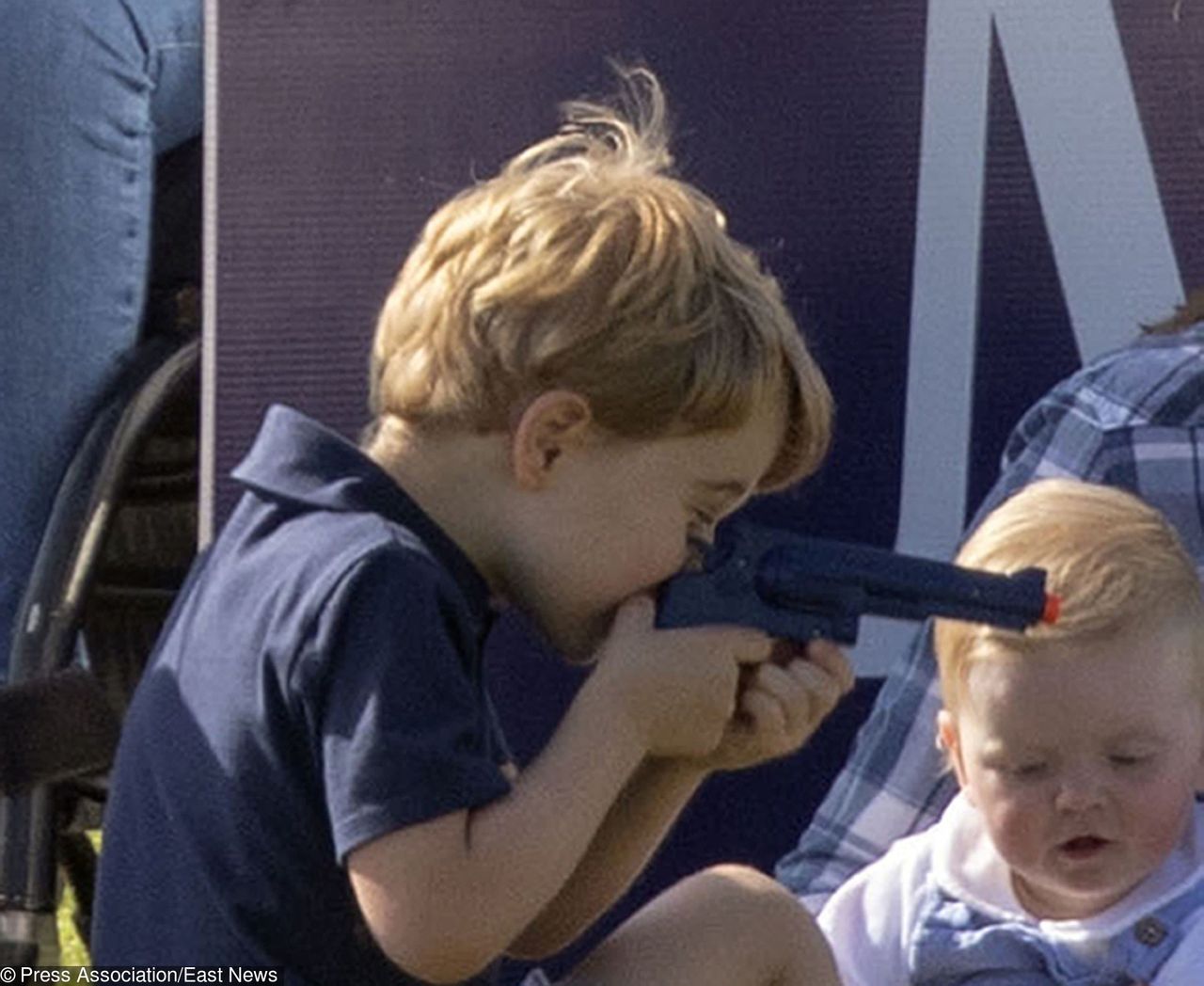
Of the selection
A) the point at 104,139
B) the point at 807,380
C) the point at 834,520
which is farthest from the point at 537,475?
the point at 104,139

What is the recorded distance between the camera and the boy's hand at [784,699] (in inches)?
93.7

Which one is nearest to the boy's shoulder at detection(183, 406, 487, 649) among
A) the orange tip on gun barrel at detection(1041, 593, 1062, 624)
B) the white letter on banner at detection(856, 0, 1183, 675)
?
the orange tip on gun barrel at detection(1041, 593, 1062, 624)

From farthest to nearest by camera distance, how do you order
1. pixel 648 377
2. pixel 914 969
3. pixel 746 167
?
pixel 746 167
pixel 914 969
pixel 648 377

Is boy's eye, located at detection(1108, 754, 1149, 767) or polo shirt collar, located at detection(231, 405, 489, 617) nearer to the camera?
polo shirt collar, located at detection(231, 405, 489, 617)

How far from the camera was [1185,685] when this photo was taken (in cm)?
269

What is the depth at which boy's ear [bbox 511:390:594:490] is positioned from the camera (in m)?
2.34

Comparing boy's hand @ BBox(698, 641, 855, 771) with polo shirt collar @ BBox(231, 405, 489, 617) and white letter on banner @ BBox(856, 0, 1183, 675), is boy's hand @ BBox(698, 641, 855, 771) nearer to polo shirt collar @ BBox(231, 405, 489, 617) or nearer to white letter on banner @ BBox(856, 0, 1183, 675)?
polo shirt collar @ BBox(231, 405, 489, 617)

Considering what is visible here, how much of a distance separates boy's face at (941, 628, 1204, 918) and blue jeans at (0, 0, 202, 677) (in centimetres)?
137

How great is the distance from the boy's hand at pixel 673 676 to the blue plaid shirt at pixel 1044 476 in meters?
0.60

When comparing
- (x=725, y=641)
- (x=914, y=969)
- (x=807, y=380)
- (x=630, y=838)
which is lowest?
(x=914, y=969)

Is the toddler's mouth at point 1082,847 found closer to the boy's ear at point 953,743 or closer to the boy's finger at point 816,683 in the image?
the boy's ear at point 953,743

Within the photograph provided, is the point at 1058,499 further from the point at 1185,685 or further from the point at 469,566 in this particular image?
the point at 469,566

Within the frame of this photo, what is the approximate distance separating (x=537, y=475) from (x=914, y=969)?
0.64 m

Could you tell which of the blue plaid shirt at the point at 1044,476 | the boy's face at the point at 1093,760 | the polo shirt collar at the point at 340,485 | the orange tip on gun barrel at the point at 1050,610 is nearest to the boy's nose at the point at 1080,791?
the boy's face at the point at 1093,760
